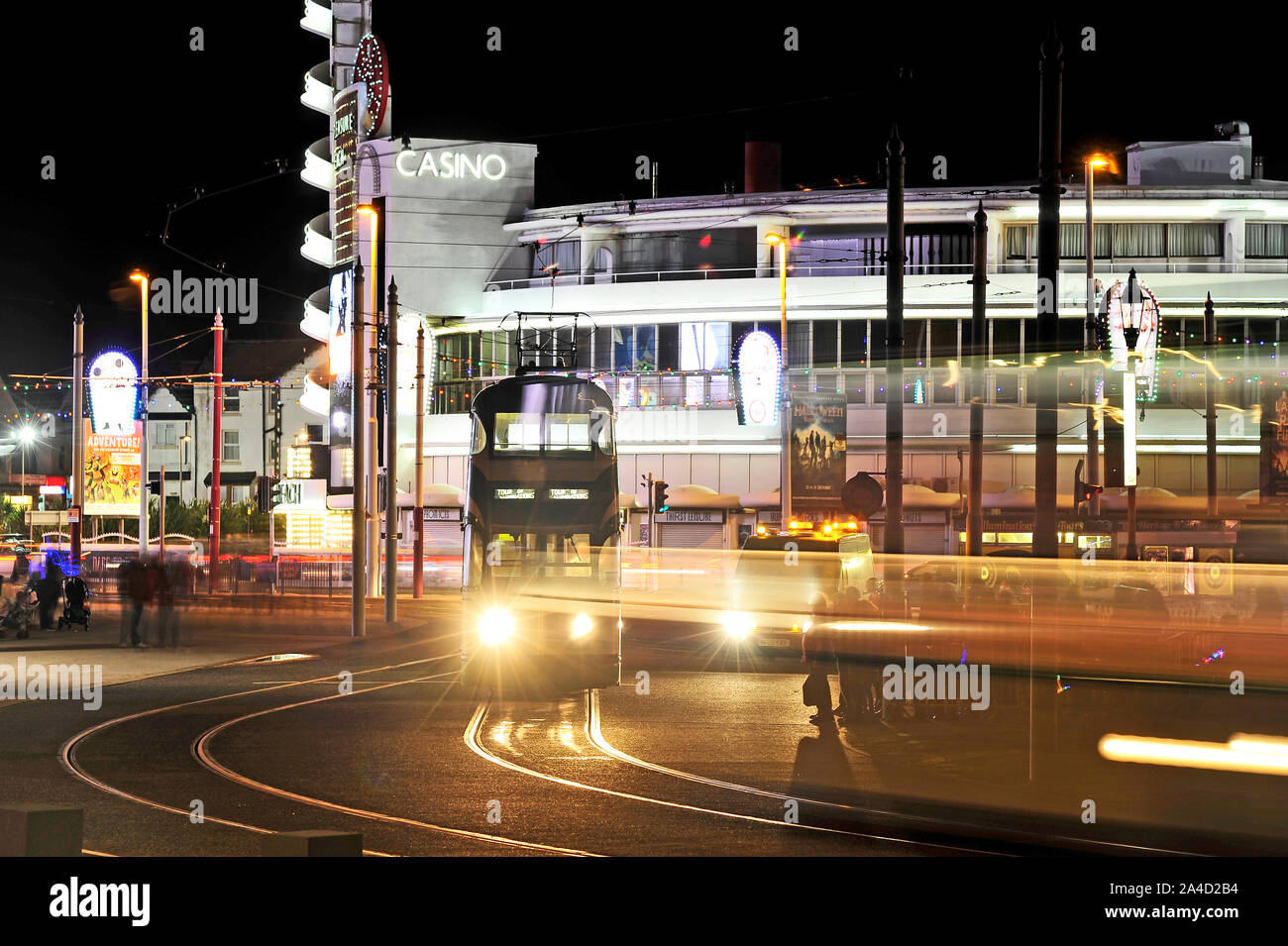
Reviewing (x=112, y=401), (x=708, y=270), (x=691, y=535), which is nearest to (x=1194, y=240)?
(x=708, y=270)

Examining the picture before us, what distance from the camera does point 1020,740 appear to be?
1512 cm

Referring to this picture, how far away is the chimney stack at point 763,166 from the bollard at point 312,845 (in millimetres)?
61966

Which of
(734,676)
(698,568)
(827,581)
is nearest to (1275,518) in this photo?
(827,581)

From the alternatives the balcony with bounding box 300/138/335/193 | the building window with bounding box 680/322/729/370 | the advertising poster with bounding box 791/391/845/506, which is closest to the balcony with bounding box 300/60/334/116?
the balcony with bounding box 300/138/335/193

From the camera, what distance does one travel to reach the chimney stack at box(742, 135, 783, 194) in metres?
67.2

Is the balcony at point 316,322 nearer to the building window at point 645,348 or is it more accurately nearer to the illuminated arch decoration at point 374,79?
the illuminated arch decoration at point 374,79

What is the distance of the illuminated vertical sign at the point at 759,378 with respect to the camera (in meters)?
52.7

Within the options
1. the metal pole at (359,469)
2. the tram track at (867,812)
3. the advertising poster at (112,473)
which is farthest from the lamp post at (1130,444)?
the advertising poster at (112,473)

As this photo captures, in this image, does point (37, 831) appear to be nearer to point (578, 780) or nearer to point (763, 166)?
point (578, 780)

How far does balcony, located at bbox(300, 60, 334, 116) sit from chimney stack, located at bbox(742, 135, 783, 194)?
17940mm

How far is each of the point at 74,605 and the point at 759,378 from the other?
27086 millimetres

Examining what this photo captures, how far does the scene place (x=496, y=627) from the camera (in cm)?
2258

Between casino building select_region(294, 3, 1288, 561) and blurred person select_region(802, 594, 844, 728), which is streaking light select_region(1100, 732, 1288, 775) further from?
casino building select_region(294, 3, 1288, 561)

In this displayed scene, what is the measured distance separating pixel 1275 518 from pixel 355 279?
2475 centimetres
